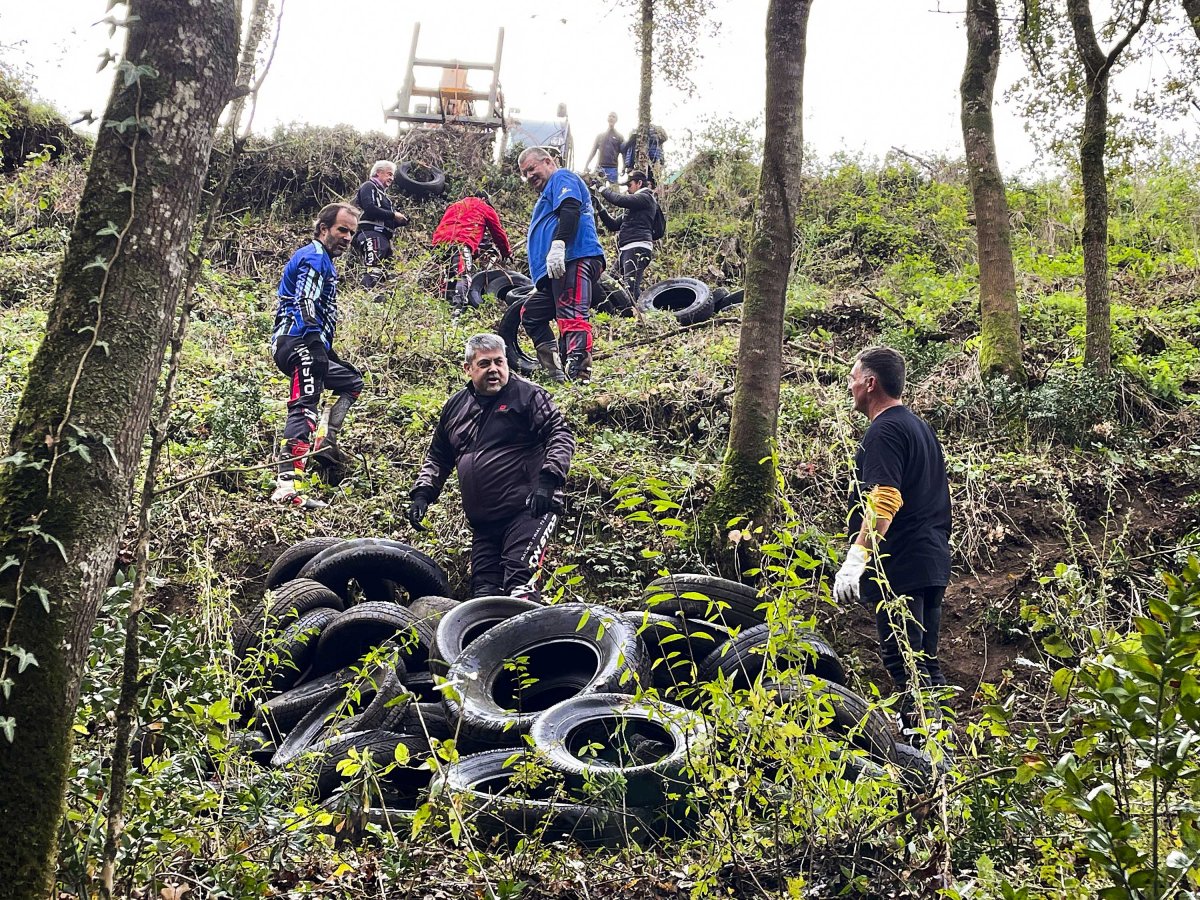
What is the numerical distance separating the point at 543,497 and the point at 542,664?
1.09 metres

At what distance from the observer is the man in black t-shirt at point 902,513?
473 centimetres

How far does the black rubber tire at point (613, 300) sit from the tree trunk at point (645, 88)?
461 centimetres

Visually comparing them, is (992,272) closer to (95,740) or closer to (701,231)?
(701,231)

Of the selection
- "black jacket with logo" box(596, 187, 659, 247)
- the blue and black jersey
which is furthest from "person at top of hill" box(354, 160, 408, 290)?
the blue and black jersey

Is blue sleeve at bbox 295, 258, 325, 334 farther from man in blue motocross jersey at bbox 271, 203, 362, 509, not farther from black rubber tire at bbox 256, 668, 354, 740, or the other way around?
black rubber tire at bbox 256, 668, 354, 740

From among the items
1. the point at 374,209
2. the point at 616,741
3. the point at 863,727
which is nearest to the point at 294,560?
the point at 616,741

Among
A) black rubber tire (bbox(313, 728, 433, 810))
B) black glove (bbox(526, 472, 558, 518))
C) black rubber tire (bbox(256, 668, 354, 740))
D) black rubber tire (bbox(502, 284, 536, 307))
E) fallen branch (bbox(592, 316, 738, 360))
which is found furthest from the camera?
black rubber tire (bbox(502, 284, 536, 307))

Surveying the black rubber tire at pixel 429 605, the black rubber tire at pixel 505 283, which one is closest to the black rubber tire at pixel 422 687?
the black rubber tire at pixel 429 605

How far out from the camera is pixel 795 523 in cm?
277

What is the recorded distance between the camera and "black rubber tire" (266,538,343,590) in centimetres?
649

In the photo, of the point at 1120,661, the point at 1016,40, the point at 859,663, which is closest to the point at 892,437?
the point at 859,663

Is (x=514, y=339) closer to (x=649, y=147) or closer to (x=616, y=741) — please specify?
(x=616, y=741)

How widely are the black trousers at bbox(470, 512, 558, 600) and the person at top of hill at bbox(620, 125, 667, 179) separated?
10725 mm

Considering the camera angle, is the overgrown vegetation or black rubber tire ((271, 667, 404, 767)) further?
black rubber tire ((271, 667, 404, 767))
